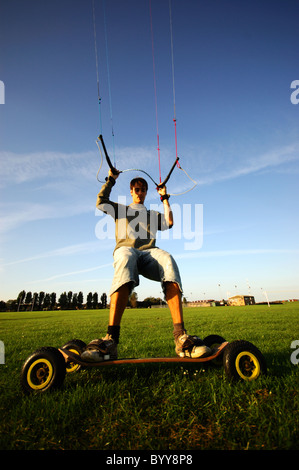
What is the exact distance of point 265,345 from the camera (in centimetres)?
539

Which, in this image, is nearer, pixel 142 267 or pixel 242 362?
pixel 242 362

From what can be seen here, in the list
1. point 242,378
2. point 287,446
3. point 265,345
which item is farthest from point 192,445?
point 265,345

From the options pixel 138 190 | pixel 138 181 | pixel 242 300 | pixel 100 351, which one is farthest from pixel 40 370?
pixel 242 300

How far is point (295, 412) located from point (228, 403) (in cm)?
53

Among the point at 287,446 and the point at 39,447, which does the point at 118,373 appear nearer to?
the point at 39,447

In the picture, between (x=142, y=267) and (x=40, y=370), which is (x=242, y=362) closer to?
(x=142, y=267)

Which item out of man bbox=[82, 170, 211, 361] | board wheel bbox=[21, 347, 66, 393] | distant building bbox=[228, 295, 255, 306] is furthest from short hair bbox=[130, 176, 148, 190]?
distant building bbox=[228, 295, 255, 306]

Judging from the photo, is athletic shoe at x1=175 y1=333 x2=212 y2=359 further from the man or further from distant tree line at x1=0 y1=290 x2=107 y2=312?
distant tree line at x1=0 y1=290 x2=107 y2=312

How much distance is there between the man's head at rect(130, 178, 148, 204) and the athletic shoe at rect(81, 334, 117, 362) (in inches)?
91.9

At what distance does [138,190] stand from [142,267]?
145 cm

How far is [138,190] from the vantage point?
4.27 metres

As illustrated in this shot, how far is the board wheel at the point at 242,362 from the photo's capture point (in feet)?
8.55
